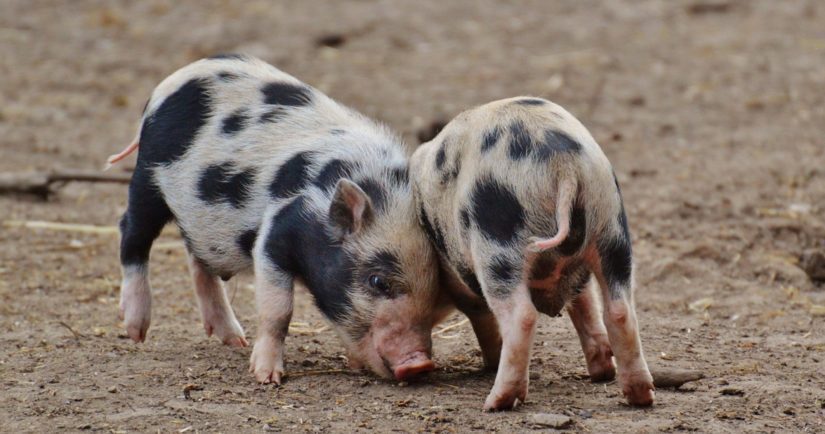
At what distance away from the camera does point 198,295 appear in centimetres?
696

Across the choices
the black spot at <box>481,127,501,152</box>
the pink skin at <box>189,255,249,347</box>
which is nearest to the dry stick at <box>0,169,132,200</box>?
the pink skin at <box>189,255,249,347</box>

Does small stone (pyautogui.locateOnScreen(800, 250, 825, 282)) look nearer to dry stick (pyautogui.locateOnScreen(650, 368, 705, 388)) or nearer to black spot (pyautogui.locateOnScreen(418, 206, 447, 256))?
dry stick (pyautogui.locateOnScreen(650, 368, 705, 388))

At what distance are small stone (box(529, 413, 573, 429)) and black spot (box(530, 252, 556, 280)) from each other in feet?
1.79

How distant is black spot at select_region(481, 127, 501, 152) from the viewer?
214 inches

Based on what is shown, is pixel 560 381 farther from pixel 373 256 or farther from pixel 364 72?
pixel 364 72

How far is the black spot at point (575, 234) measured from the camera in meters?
5.22

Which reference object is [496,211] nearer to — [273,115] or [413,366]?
[413,366]

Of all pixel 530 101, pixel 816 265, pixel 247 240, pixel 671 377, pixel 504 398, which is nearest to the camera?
pixel 504 398

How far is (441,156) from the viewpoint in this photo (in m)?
5.75

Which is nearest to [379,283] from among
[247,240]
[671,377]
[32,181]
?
[247,240]

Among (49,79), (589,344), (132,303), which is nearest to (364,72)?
(49,79)

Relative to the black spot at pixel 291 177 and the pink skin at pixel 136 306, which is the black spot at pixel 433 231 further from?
the pink skin at pixel 136 306

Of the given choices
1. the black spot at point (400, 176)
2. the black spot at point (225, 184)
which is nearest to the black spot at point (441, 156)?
the black spot at point (400, 176)

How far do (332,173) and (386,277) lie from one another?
59cm
